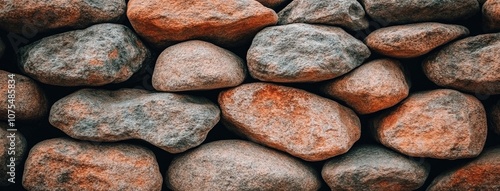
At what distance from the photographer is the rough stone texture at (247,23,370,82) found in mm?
1917

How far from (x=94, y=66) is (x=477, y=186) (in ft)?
6.61

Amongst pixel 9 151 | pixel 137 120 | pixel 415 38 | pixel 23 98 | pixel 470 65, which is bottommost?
pixel 9 151

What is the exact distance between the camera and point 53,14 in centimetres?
196

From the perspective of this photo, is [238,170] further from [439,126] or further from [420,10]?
[420,10]

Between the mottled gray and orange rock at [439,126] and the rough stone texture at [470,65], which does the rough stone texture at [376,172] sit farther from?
the rough stone texture at [470,65]

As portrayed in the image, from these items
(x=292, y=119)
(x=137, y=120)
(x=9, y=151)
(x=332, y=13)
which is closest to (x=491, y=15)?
(x=332, y=13)

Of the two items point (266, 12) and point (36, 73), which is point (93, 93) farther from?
point (266, 12)

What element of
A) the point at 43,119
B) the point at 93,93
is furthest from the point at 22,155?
the point at 93,93

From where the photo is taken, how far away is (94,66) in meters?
1.92

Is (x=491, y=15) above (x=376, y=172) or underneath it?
above

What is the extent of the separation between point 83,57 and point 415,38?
1626mm

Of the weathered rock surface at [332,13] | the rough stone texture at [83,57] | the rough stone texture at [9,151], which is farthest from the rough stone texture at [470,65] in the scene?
the rough stone texture at [9,151]

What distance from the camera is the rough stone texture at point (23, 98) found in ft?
6.38

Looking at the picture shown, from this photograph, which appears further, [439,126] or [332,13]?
[332,13]
